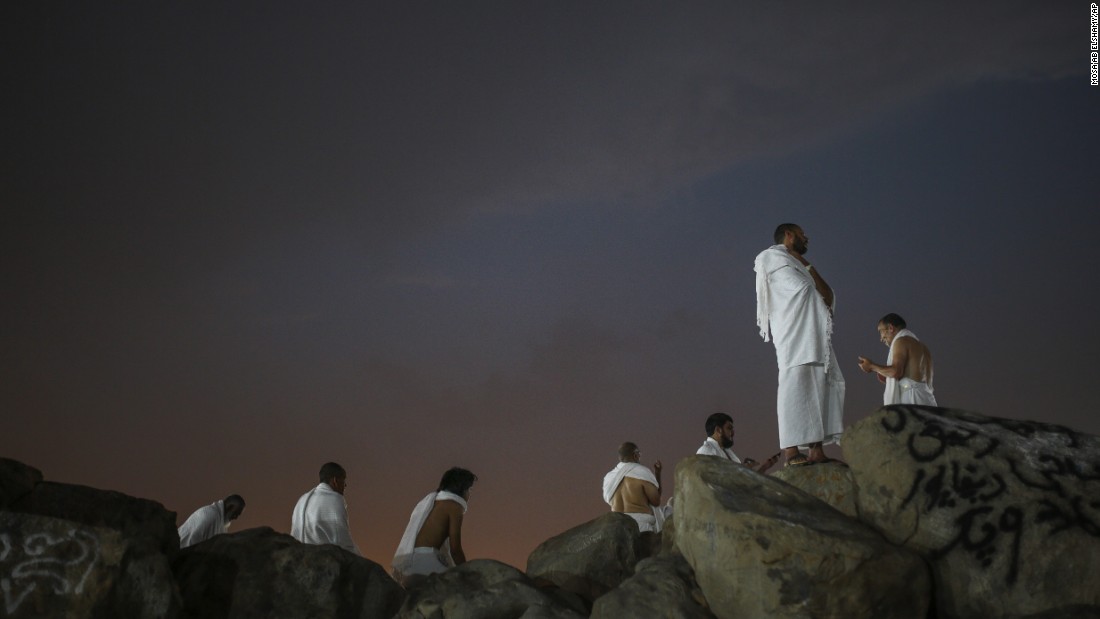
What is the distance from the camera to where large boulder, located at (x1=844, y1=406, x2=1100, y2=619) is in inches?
273

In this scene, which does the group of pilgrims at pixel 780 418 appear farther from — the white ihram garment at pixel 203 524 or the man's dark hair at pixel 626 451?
the white ihram garment at pixel 203 524

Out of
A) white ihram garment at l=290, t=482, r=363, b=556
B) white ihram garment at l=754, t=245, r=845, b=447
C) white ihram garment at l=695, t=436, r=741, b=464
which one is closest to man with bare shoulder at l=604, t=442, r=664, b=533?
white ihram garment at l=695, t=436, r=741, b=464

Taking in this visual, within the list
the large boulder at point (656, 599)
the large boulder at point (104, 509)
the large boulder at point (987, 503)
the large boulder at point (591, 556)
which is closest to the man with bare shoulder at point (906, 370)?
the large boulder at point (987, 503)

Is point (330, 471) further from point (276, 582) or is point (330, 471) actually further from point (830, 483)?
point (830, 483)

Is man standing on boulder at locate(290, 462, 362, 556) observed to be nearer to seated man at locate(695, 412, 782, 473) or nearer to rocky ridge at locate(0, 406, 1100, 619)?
rocky ridge at locate(0, 406, 1100, 619)

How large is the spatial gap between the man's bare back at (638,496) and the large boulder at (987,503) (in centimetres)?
446

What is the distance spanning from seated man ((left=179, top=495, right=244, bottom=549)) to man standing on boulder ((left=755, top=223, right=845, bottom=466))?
835cm

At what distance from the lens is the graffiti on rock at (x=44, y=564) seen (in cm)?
681

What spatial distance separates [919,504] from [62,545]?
665cm

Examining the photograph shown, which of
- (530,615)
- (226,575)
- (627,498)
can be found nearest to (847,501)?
(530,615)

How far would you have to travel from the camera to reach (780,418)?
9.63 m

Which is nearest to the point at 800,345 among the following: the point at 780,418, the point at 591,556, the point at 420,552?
the point at 780,418

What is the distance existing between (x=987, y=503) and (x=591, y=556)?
376 centimetres

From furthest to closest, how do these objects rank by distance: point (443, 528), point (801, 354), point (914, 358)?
point (914, 358)
point (443, 528)
point (801, 354)
